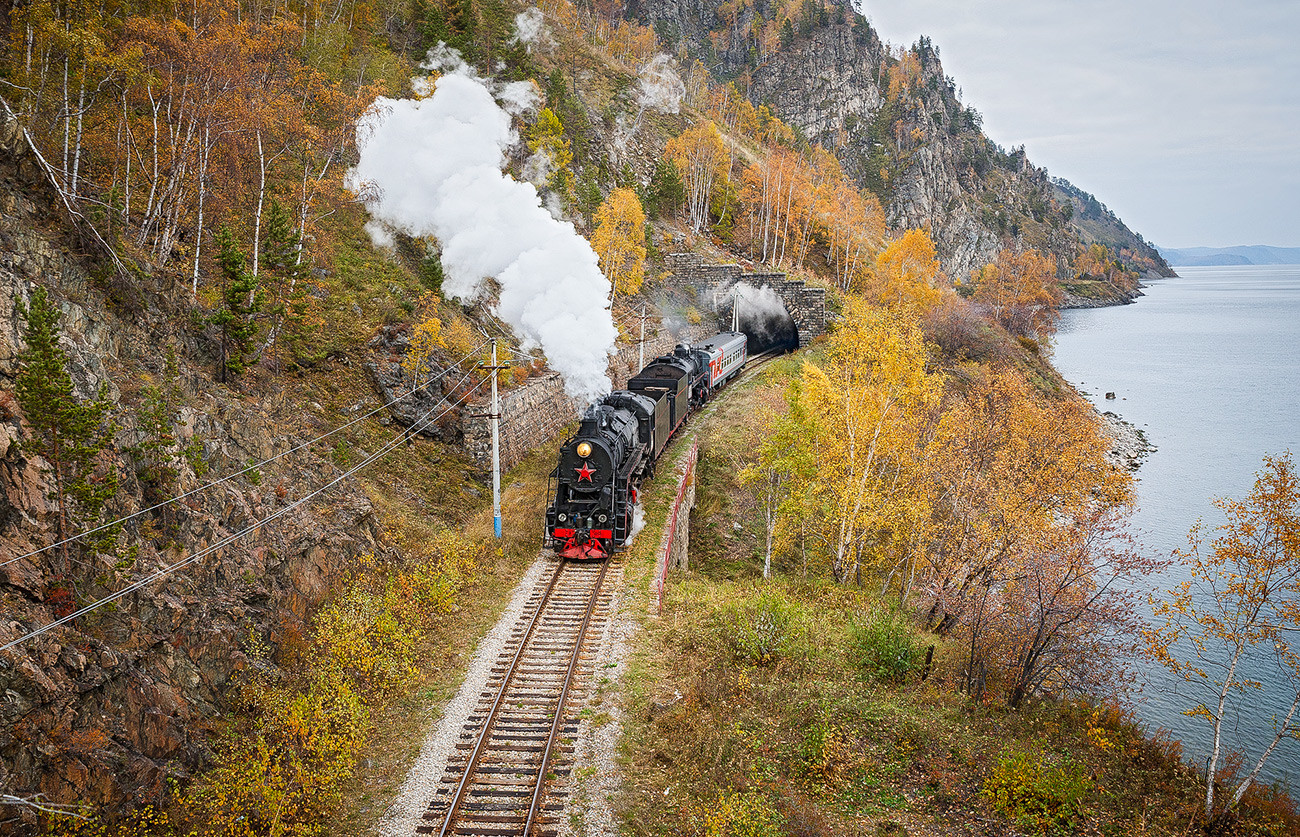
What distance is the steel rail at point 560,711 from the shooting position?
34.3ft

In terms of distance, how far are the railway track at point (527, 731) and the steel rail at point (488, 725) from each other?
0.02m

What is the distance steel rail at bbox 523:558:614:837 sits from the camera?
1046 centimetres

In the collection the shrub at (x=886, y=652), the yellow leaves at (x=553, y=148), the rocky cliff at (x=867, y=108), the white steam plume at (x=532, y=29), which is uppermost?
the rocky cliff at (x=867, y=108)

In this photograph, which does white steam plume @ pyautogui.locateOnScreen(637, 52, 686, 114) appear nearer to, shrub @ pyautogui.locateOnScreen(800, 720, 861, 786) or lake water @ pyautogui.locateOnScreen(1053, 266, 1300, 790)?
lake water @ pyautogui.locateOnScreen(1053, 266, 1300, 790)

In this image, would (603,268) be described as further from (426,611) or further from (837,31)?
(837,31)

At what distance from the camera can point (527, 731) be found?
12.6 metres

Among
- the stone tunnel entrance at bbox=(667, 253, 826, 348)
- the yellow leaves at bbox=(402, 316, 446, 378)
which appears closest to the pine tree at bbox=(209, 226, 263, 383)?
the yellow leaves at bbox=(402, 316, 446, 378)

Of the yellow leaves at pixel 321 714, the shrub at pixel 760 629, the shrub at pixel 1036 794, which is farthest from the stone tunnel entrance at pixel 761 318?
the shrub at pixel 1036 794

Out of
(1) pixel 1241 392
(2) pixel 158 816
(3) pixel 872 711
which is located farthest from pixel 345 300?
(1) pixel 1241 392

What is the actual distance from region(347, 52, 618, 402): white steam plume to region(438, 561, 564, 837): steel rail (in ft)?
34.0

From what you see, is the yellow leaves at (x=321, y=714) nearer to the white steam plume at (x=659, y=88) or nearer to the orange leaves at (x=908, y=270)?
the orange leaves at (x=908, y=270)

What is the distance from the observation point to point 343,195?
29.9 m

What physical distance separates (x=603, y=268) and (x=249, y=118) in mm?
24242

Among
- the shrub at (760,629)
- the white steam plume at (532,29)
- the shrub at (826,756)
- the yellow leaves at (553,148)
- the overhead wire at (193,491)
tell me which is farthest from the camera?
the white steam plume at (532,29)
